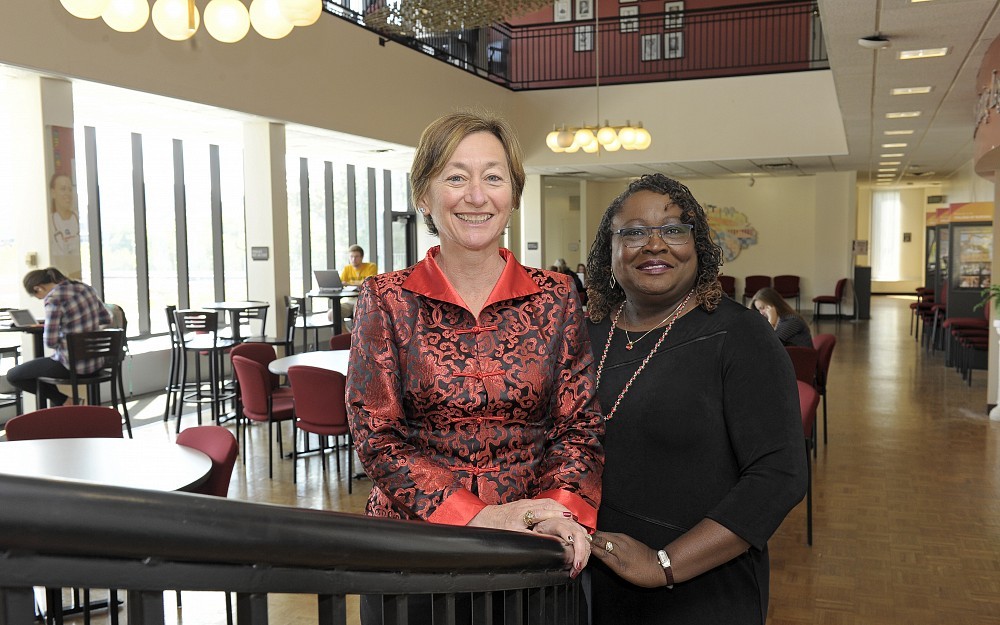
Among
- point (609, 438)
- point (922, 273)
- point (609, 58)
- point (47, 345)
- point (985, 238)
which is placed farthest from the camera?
point (922, 273)

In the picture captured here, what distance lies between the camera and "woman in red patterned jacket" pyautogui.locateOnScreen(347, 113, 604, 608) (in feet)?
5.11

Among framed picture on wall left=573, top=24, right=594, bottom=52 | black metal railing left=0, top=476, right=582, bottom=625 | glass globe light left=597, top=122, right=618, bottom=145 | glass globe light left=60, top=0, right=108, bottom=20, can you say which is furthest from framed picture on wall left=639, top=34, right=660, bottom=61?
black metal railing left=0, top=476, right=582, bottom=625

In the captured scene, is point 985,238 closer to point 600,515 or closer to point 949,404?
point 949,404

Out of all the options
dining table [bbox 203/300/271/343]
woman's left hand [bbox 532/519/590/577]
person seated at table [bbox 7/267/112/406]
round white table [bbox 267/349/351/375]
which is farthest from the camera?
dining table [bbox 203/300/271/343]

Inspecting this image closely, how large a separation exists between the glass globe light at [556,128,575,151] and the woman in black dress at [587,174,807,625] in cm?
929

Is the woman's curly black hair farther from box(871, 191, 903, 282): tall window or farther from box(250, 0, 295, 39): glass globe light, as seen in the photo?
box(871, 191, 903, 282): tall window

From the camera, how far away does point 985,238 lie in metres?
11.8

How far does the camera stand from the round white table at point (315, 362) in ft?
20.8

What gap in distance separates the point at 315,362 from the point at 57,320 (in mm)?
2253

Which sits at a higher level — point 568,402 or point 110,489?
point 110,489

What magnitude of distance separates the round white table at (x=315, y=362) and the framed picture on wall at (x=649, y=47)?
1298 cm

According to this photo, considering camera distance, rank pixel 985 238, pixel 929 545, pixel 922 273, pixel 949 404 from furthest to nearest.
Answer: pixel 922 273
pixel 985 238
pixel 949 404
pixel 929 545

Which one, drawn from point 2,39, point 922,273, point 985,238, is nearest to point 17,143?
point 2,39

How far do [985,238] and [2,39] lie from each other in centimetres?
1194
